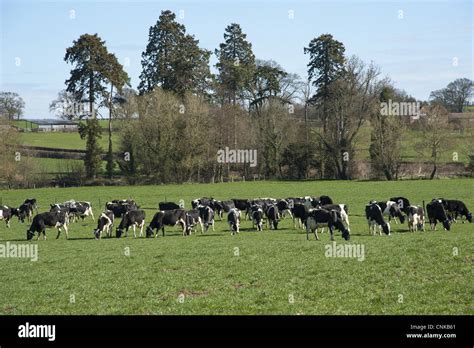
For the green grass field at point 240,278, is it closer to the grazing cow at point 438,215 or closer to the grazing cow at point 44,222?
the grazing cow at point 44,222

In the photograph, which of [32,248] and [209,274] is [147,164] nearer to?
[32,248]

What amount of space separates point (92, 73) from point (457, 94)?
71492 millimetres

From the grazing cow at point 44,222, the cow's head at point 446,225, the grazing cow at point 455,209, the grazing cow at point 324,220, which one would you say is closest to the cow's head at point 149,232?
the grazing cow at point 44,222

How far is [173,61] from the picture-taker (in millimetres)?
79688

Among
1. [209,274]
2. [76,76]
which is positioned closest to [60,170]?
[76,76]

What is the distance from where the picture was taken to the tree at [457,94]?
111 metres

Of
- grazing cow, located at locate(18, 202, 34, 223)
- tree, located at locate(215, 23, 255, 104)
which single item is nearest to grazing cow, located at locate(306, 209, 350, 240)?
grazing cow, located at locate(18, 202, 34, 223)

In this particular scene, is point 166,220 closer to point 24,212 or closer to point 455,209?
point 24,212

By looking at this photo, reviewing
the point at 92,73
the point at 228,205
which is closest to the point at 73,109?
the point at 92,73

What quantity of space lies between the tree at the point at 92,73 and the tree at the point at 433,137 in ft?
126

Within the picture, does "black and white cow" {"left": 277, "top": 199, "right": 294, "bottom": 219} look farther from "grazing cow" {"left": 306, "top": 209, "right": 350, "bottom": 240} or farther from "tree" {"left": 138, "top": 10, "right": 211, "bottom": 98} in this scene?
"tree" {"left": 138, "top": 10, "right": 211, "bottom": 98}

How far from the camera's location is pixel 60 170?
7825 centimetres

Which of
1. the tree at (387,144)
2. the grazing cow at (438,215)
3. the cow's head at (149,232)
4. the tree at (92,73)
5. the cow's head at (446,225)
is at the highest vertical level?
the tree at (92,73)
